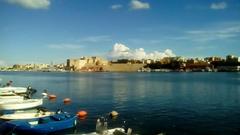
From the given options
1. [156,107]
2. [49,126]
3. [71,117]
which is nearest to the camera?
[49,126]

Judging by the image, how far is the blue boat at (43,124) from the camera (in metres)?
32.2

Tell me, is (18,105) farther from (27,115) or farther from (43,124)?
(43,124)

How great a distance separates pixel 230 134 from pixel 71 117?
17.2 meters

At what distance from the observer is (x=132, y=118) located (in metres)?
43.5

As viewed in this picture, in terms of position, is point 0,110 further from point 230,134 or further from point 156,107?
point 230,134

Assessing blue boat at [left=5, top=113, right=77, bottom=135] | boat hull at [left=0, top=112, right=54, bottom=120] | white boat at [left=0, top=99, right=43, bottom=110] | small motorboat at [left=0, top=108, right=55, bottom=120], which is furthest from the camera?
white boat at [left=0, top=99, right=43, bottom=110]

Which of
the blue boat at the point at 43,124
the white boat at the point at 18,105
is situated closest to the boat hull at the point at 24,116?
the blue boat at the point at 43,124

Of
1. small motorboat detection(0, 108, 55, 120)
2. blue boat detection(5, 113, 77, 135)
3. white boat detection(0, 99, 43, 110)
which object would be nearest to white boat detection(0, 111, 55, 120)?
small motorboat detection(0, 108, 55, 120)

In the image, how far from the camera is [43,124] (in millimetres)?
33406

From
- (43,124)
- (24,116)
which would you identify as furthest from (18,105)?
(43,124)

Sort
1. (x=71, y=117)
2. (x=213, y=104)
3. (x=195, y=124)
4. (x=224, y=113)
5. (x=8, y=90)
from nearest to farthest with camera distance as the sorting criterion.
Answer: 1. (x=71, y=117)
2. (x=195, y=124)
3. (x=224, y=113)
4. (x=213, y=104)
5. (x=8, y=90)

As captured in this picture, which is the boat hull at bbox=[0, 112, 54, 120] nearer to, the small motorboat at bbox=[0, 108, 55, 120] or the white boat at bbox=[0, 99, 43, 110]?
the small motorboat at bbox=[0, 108, 55, 120]

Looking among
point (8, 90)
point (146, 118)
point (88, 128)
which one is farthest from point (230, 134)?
point (8, 90)

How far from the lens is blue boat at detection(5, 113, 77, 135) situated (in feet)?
106
